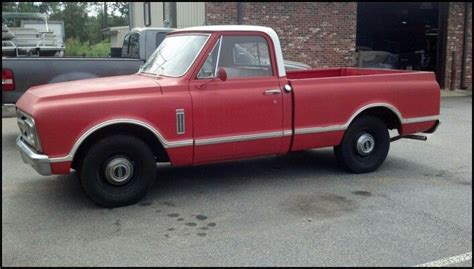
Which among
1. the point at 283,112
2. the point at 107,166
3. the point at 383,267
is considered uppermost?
the point at 283,112

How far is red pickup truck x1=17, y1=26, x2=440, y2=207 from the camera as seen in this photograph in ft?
16.7

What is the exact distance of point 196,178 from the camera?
646 cm

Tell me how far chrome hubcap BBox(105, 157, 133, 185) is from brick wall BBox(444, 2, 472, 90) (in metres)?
16.1

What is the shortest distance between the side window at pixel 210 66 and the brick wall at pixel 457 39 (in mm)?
15158

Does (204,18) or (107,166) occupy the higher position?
(204,18)

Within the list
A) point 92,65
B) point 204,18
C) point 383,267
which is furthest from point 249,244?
point 204,18

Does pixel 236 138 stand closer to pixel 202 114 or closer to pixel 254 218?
pixel 202 114

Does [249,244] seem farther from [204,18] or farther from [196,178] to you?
[204,18]

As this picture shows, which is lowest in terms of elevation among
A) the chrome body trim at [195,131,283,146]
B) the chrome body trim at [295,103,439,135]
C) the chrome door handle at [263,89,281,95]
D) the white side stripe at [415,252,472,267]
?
the white side stripe at [415,252,472,267]

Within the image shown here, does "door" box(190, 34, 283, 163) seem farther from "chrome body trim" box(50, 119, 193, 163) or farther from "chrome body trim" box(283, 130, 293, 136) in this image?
"chrome body trim" box(50, 119, 193, 163)

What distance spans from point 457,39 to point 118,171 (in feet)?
54.5

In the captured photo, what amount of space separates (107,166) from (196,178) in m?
1.45

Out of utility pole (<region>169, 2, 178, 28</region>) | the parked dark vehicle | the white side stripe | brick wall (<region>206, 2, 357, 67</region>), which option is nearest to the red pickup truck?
the white side stripe

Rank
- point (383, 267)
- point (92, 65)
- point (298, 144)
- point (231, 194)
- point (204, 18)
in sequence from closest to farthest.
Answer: point (383, 267) → point (231, 194) → point (298, 144) → point (92, 65) → point (204, 18)
